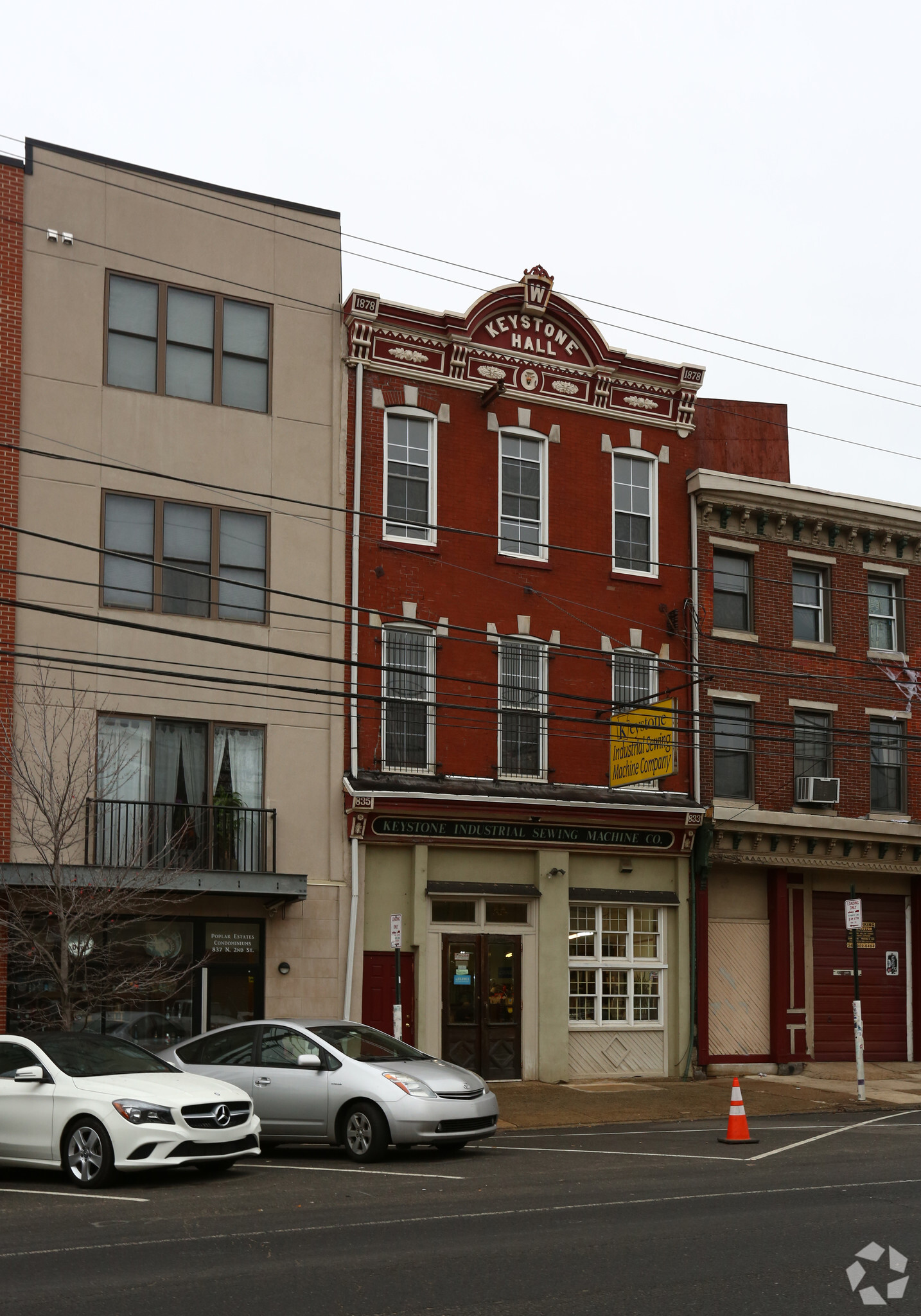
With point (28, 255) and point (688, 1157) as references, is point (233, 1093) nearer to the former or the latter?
point (688, 1157)

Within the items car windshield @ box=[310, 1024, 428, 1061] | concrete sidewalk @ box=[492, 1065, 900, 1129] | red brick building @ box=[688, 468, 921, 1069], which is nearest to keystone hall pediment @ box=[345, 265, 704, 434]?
red brick building @ box=[688, 468, 921, 1069]

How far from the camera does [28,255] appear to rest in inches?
922

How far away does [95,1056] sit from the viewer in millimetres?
14711

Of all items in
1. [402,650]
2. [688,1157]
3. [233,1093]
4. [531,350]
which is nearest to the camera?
[233,1093]

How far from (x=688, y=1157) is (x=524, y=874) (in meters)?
10.7

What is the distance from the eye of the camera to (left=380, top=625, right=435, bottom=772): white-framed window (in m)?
25.5

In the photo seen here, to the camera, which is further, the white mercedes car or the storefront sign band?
the storefront sign band

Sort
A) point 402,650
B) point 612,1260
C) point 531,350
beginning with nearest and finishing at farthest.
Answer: point 612,1260, point 402,650, point 531,350

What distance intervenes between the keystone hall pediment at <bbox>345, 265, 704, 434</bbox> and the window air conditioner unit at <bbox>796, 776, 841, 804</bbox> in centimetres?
721

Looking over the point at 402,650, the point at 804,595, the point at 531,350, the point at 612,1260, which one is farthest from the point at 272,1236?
the point at 804,595

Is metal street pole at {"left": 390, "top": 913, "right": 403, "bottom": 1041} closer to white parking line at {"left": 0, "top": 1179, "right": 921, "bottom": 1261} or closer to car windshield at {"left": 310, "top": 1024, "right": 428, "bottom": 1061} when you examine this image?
car windshield at {"left": 310, "top": 1024, "right": 428, "bottom": 1061}

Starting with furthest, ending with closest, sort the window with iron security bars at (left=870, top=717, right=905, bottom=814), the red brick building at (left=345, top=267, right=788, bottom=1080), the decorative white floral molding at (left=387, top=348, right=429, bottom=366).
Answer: the window with iron security bars at (left=870, top=717, right=905, bottom=814) < the decorative white floral molding at (left=387, top=348, right=429, bottom=366) < the red brick building at (left=345, top=267, right=788, bottom=1080)

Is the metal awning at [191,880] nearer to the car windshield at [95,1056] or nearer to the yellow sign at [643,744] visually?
the car windshield at [95,1056]

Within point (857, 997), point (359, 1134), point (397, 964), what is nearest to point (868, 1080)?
point (857, 997)
